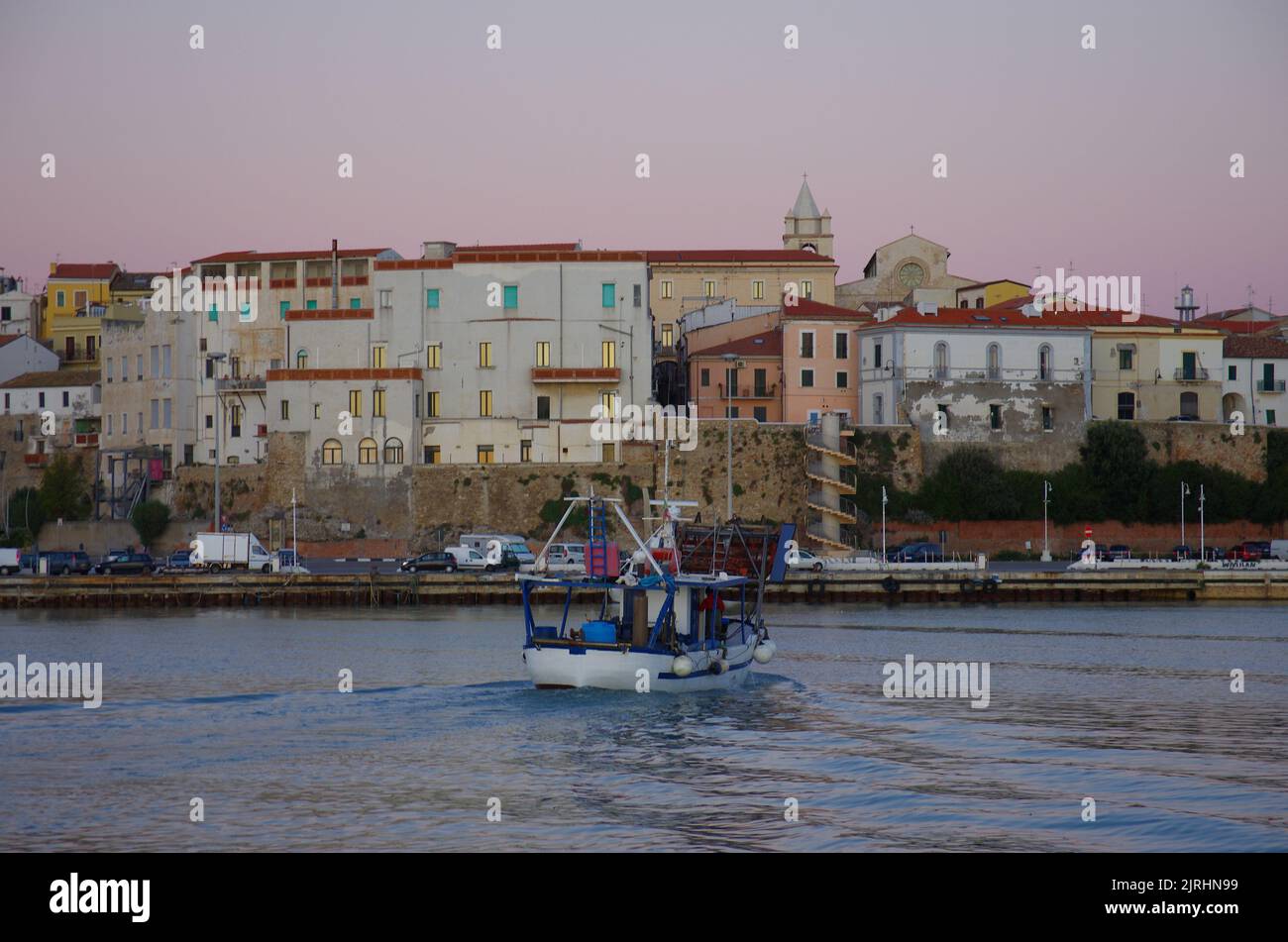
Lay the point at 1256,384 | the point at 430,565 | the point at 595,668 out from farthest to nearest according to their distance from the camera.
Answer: the point at 1256,384
the point at 430,565
the point at 595,668

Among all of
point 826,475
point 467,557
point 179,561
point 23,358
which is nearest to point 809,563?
point 826,475

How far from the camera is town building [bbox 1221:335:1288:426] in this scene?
92.8 metres

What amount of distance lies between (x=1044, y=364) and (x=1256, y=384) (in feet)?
50.1

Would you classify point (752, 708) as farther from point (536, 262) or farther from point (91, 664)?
point (536, 262)

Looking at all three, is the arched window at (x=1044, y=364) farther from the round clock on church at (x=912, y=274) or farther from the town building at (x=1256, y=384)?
the round clock on church at (x=912, y=274)

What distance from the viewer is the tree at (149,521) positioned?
8288 centimetres

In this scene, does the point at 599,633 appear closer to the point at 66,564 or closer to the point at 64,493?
the point at 66,564

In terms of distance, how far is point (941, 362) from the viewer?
84.6m

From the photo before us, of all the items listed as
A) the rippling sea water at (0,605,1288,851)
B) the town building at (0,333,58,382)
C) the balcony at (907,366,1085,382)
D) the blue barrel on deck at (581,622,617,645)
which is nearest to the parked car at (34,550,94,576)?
the rippling sea water at (0,605,1288,851)

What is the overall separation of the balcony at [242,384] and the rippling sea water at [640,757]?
39866 mm

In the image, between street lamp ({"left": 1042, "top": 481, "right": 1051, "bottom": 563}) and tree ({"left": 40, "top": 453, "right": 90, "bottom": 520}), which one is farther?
tree ({"left": 40, "top": 453, "right": 90, "bottom": 520})

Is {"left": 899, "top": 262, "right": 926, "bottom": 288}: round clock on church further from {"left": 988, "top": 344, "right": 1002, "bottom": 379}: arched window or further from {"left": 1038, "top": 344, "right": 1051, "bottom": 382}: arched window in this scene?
{"left": 988, "top": 344, "right": 1002, "bottom": 379}: arched window

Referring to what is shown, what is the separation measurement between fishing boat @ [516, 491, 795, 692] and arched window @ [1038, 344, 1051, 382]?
46.4 metres
